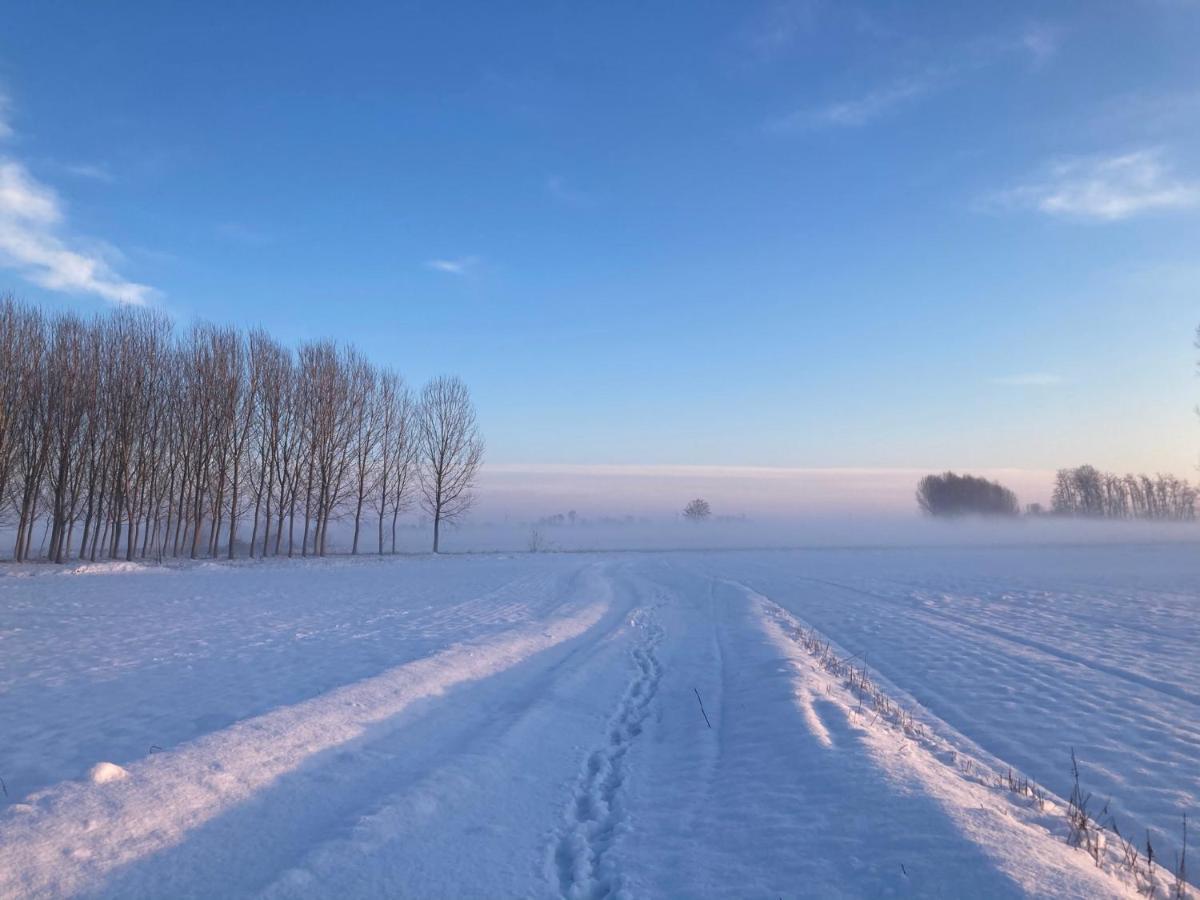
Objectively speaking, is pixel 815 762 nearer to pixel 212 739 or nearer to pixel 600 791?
pixel 600 791

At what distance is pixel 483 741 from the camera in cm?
707

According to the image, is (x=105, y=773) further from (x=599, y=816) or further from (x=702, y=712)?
(x=702, y=712)

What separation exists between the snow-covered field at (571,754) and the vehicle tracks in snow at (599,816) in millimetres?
30

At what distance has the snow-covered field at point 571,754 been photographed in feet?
14.1

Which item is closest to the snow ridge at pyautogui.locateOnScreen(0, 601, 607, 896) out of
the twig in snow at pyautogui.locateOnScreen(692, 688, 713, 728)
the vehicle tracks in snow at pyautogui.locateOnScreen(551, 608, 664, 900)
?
the vehicle tracks in snow at pyautogui.locateOnScreen(551, 608, 664, 900)

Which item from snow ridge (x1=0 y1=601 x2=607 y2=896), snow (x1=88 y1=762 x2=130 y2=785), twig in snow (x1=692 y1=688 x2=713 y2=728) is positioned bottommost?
twig in snow (x1=692 y1=688 x2=713 y2=728)

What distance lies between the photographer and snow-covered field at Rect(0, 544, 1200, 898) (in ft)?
14.1

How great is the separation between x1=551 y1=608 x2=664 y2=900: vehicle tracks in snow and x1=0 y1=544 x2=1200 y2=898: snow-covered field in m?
0.03

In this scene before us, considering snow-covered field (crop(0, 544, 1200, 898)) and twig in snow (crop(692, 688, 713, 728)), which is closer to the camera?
snow-covered field (crop(0, 544, 1200, 898))

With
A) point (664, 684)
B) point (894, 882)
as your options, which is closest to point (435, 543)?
point (664, 684)

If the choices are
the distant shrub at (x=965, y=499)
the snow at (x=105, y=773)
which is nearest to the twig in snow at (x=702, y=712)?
the snow at (x=105, y=773)

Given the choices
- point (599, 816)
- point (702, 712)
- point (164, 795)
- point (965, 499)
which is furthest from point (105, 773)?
point (965, 499)

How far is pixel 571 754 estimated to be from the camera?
697cm

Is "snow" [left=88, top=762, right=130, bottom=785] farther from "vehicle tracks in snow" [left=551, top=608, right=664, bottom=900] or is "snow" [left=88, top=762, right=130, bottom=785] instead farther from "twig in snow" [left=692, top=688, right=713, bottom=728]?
"twig in snow" [left=692, top=688, right=713, bottom=728]
